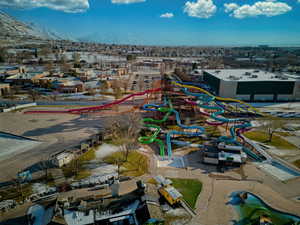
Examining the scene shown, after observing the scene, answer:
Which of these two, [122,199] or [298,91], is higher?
[298,91]

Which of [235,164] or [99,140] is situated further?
[99,140]

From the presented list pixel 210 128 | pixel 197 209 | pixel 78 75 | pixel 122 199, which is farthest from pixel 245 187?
pixel 78 75

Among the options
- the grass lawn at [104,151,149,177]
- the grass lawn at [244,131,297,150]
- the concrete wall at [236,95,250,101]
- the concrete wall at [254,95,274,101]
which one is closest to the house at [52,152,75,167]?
the grass lawn at [104,151,149,177]

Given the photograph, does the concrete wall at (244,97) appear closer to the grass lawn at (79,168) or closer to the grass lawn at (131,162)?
the grass lawn at (131,162)

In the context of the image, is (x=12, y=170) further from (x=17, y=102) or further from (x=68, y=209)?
(x=17, y=102)

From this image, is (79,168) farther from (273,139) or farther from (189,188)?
(273,139)

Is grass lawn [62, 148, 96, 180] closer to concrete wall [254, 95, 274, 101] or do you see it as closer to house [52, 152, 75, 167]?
house [52, 152, 75, 167]
